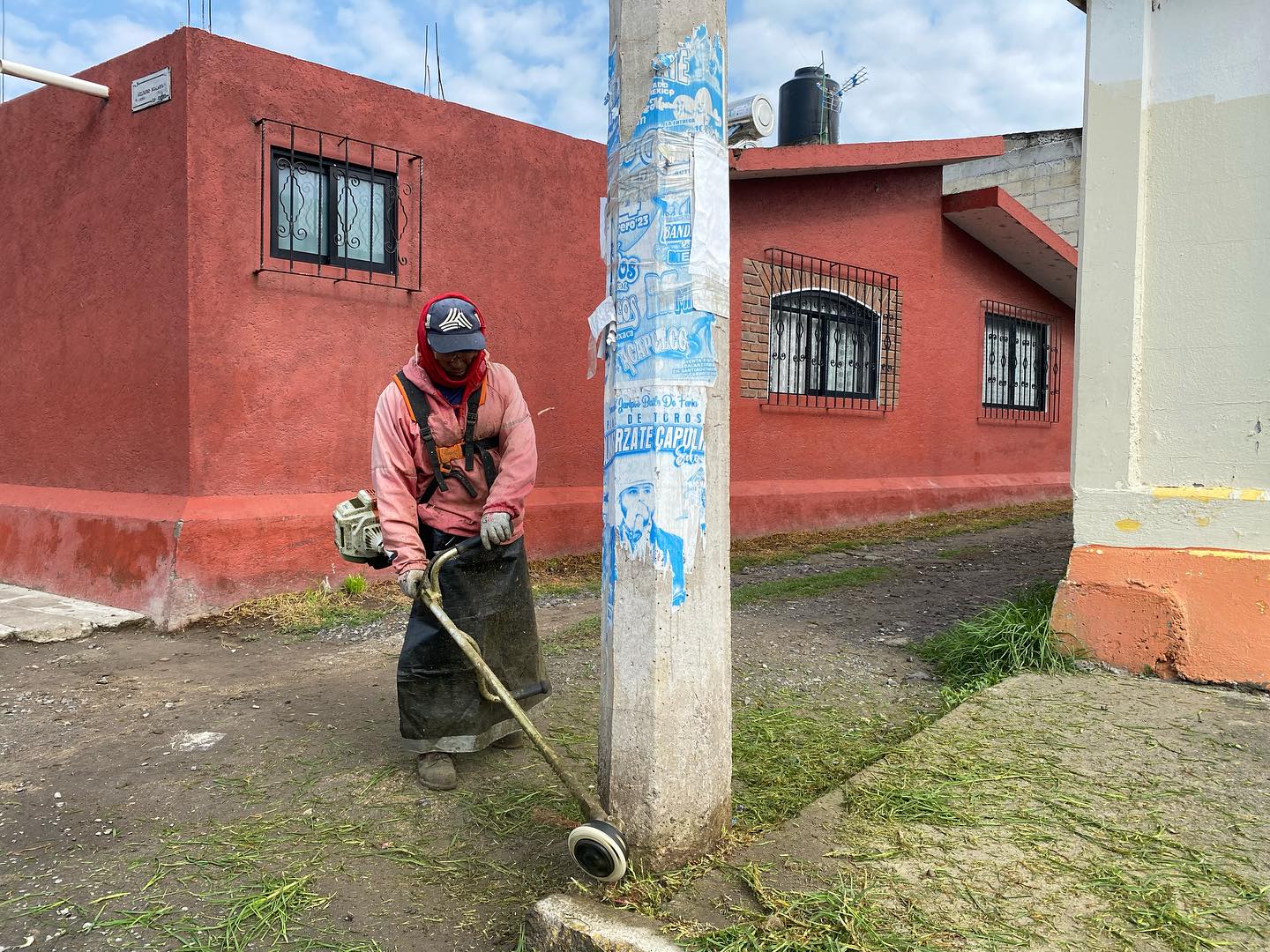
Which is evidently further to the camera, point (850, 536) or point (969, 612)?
point (850, 536)

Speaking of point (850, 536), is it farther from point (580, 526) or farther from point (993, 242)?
point (993, 242)

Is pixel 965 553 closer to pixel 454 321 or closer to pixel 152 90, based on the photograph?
pixel 454 321

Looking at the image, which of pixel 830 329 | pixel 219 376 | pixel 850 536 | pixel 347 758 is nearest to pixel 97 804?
pixel 347 758

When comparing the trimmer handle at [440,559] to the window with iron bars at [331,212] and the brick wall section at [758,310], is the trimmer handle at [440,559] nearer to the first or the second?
the window with iron bars at [331,212]

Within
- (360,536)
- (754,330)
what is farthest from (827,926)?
(754,330)

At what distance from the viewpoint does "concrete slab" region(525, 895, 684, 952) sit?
2.02m

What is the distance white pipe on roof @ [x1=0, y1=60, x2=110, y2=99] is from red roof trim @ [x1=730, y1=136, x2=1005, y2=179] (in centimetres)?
493

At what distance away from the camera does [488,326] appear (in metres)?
7.05

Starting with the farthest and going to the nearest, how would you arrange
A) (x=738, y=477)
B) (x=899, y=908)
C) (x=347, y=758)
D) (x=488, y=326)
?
(x=738, y=477)
(x=488, y=326)
(x=347, y=758)
(x=899, y=908)

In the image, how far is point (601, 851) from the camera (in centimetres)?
222

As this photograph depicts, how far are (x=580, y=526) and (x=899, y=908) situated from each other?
222 inches

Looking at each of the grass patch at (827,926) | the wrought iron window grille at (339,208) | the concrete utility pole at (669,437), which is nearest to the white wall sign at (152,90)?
the wrought iron window grille at (339,208)

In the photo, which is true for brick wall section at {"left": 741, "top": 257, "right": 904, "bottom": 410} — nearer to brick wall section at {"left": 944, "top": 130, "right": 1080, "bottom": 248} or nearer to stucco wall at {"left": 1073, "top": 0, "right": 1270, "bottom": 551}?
stucco wall at {"left": 1073, "top": 0, "right": 1270, "bottom": 551}

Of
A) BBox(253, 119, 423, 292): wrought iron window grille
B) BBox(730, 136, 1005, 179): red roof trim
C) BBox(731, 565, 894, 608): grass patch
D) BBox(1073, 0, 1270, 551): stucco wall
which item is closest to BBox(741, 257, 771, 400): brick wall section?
BBox(730, 136, 1005, 179): red roof trim
